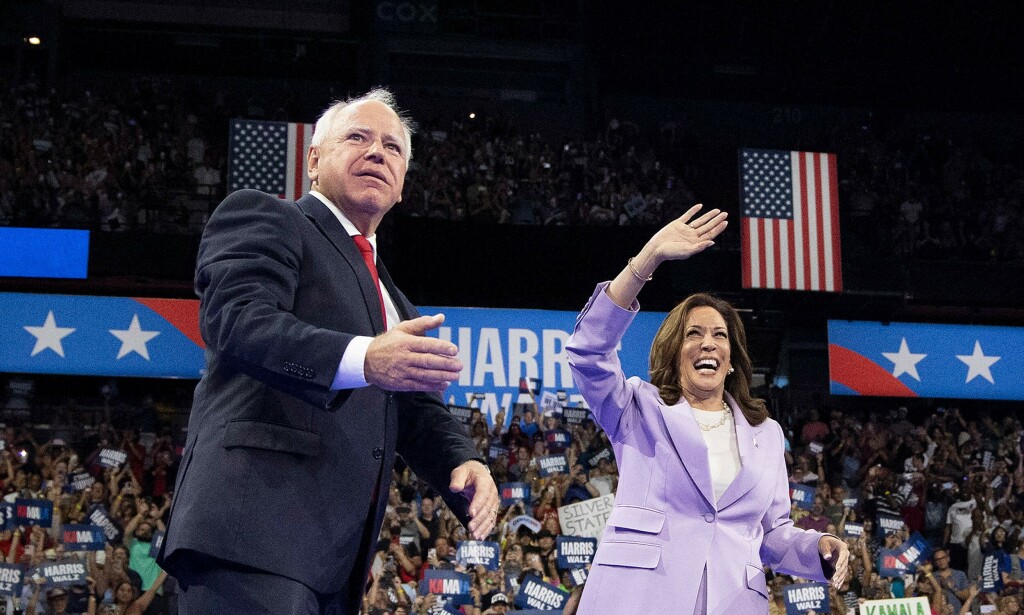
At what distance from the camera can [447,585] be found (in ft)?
23.4

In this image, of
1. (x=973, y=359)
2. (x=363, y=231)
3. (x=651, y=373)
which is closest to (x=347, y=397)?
(x=363, y=231)

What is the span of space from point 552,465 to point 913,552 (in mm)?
2869

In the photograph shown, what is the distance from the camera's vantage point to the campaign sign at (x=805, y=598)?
281 inches

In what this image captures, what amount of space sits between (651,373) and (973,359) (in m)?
11.4

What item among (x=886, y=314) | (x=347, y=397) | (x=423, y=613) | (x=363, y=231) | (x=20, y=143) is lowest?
(x=423, y=613)

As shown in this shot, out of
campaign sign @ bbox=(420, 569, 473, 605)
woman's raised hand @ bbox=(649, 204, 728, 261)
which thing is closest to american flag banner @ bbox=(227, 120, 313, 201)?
campaign sign @ bbox=(420, 569, 473, 605)

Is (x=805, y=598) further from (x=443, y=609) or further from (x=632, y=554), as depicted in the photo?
(x=632, y=554)

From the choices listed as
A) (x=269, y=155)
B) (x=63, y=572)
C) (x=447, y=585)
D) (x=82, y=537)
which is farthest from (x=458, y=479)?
(x=269, y=155)

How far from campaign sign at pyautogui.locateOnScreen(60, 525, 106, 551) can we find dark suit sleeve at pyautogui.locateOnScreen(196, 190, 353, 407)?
255 inches

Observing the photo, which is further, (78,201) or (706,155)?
(706,155)

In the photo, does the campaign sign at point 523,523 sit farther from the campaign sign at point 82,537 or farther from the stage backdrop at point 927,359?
the stage backdrop at point 927,359

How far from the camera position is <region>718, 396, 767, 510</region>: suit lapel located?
2.82 metres

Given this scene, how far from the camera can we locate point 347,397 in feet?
5.47

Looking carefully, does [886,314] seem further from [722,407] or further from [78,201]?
[722,407]
